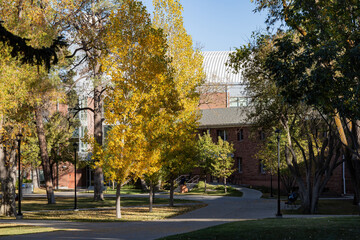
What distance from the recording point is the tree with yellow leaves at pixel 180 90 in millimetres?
29083

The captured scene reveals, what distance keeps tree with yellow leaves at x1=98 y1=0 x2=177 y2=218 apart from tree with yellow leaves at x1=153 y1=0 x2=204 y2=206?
3915 mm

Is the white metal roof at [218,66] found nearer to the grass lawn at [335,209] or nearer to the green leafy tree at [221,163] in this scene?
the green leafy tree at [221,163]

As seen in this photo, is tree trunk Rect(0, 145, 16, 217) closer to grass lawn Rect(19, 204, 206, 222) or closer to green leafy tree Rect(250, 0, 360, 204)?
grass lawn Rect(19, 204, 206, 222)

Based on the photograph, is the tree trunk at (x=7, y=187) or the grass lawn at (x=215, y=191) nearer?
the tree trunk at (x=7, y=187)

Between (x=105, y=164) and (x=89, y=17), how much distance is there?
13990 millimetres

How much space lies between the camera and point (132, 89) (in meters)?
23.4

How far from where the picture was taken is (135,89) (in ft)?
76.0

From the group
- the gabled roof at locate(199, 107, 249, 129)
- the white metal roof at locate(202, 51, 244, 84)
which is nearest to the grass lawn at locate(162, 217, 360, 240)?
the gabled roof at locate(199, 107, 249, 129)

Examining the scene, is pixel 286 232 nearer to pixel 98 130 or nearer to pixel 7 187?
pixel 7 187

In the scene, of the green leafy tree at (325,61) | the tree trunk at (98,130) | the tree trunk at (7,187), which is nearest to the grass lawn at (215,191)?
the tree trunk at (98,130)

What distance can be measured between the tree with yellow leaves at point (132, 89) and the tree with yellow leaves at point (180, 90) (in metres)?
3.92

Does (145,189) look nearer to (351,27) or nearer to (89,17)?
(89,17)

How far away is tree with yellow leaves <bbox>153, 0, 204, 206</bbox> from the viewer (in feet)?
95.4

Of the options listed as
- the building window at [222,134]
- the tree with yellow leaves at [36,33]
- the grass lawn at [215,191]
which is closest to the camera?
the tree with yellow leaves at [36,33]
